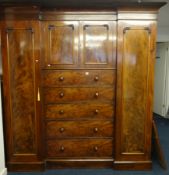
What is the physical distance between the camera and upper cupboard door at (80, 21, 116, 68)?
8.44 ft

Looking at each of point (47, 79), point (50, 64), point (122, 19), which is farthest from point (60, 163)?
point (122, 19)

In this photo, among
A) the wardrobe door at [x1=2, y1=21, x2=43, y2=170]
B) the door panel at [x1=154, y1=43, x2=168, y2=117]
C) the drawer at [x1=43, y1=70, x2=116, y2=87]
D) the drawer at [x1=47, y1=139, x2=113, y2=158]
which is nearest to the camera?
the wardrobe door at [x1=2, y1=21, x2=43, y2=170]

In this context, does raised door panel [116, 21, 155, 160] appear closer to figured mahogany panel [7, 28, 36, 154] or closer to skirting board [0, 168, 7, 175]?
figured mahogany panel [7, 28, 36, 154]

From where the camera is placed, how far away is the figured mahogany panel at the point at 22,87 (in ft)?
8.28

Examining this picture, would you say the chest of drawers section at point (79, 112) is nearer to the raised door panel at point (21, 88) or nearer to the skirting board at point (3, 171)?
the raised door panel at point (21, 88)

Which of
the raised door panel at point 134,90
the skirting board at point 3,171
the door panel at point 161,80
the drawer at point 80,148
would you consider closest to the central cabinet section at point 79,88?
the drawer at point 80,148

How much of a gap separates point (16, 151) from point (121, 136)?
1347 millimetres

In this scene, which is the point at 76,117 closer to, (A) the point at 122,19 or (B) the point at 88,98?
(B) the point at 88,98

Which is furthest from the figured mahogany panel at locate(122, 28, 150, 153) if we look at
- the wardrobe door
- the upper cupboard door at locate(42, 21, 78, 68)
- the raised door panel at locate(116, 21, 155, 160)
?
the wardrobe door

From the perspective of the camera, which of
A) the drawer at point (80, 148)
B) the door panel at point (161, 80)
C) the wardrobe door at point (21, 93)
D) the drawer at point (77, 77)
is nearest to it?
the wardrobe door at point (21, 93)

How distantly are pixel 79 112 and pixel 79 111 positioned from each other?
0.04 feet

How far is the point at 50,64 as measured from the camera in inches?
103

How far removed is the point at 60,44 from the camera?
260cm

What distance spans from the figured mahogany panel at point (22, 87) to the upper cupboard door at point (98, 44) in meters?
0.63
